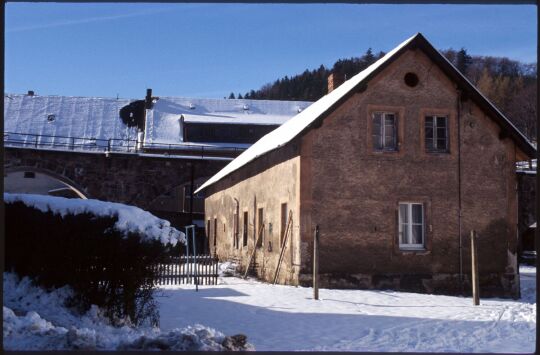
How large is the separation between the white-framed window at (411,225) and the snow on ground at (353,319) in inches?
87.6

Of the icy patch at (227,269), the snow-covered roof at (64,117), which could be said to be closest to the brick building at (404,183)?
the icy patch at (227,269)

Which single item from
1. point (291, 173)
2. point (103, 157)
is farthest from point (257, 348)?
point (103, 157)

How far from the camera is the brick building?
16172mm

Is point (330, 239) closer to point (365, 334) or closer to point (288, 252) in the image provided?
point (288, 252)

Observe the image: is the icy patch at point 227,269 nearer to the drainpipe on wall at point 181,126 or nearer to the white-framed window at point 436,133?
the white-framed window at point 436,133

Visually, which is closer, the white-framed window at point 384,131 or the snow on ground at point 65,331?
the snow on ground at point 65,331

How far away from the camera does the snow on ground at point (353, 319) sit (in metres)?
8.59

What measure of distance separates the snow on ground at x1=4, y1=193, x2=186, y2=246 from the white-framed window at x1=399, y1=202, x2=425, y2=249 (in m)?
9.34

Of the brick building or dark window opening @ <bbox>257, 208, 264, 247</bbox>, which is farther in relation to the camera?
dark window opening @ <bbox>257, 208, 264, 247</bbox>

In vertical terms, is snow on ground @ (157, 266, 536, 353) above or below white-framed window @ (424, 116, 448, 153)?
below

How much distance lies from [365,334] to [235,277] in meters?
11.8

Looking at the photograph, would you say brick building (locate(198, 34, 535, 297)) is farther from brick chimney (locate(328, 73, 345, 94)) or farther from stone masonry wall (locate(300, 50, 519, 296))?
brick chimney (locate(328, 73, 345, 94))

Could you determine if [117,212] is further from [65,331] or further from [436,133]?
[436,133]

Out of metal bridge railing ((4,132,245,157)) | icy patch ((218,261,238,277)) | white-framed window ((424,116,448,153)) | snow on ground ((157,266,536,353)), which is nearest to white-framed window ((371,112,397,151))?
white-framed window ((424,116,448,153))
